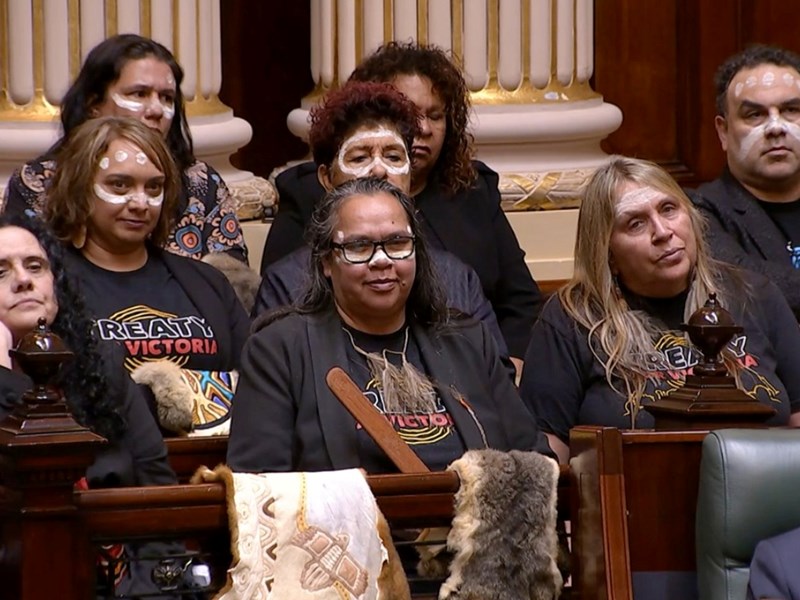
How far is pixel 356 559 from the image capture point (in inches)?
118

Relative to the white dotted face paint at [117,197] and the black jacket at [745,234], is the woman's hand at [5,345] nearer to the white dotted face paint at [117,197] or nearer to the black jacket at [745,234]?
the white dotted face paint at [117,197]

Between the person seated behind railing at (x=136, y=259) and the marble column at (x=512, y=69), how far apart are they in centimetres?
143

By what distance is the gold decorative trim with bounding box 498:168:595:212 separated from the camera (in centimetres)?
561

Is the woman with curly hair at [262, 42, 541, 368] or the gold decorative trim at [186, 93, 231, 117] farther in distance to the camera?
the gold decorative trim at [186, 93, 231, 117]

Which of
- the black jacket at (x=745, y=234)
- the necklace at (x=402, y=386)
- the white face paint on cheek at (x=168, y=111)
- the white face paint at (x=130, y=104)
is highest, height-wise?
the white face paint at (x=130, y=104)

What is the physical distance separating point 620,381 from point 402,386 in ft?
1.98

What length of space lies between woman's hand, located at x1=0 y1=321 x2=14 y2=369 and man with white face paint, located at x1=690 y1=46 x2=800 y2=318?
1837 millimetres

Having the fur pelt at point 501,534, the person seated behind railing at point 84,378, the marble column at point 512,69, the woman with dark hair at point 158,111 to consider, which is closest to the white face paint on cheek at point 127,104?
the woman with dark hair at point 158,111

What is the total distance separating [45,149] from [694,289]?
1.97 meters

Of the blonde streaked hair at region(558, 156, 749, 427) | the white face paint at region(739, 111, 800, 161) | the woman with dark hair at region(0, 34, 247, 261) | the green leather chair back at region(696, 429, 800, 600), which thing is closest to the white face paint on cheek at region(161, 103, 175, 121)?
the woman with dark hair at region(0, 34, 247, 261)

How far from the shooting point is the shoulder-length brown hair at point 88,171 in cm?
405

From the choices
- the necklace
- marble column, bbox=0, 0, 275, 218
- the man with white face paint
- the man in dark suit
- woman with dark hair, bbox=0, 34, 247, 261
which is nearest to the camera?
the man in dark suit

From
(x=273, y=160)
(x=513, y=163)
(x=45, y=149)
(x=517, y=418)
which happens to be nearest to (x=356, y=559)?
(x=517, y=418)

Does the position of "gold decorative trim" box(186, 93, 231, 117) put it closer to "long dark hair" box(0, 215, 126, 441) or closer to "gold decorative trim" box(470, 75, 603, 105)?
"gold decorative trim" box(470, 75, 603, 105)
